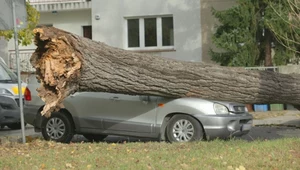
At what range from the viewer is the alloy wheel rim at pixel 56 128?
41.0ft

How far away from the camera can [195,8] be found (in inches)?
961

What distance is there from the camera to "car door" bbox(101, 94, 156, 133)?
38.6ft

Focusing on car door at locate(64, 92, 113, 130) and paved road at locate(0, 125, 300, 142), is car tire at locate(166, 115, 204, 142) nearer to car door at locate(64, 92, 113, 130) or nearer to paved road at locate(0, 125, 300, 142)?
paved road at locate(0, 125, 300, 142)

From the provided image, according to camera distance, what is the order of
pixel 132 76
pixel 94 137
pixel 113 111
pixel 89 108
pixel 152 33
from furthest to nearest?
pixel 152 33, pixel 94 137, pixel 89 108, pixel 113 111, pixel 132 76

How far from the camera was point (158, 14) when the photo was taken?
81.7 ft

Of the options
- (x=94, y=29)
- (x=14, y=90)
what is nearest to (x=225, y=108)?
(x=14, y=90)

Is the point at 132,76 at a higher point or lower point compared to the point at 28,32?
lower

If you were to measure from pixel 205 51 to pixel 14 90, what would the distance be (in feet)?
34.4

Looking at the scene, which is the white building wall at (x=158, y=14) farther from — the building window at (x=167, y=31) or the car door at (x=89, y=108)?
the car door at (x=89, y=108)

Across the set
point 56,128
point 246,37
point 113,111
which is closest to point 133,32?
point 246,37

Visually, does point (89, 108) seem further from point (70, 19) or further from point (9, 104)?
point (70, 19)

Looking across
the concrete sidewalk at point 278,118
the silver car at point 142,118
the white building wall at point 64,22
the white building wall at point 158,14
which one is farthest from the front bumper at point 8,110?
the white building wall at point 64,22

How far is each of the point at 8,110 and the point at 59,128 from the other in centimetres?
308

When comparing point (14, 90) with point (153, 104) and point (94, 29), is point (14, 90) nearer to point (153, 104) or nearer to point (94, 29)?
point (153, 104)
